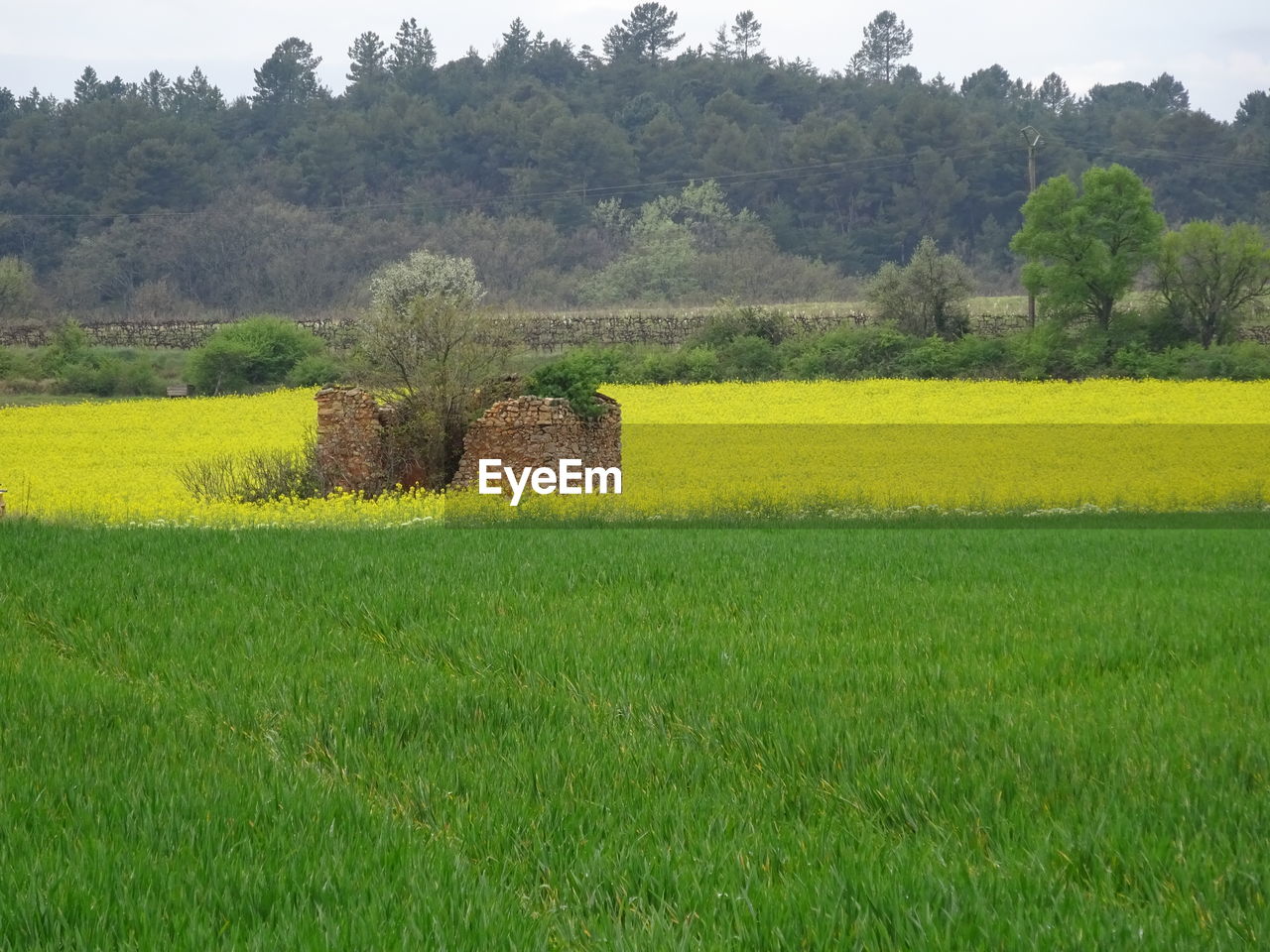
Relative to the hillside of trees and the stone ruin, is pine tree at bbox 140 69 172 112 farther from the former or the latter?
the stone ruin

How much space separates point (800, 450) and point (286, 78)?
11235 cm

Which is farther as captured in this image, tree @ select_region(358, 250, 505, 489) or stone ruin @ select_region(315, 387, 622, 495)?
tree @ select_region(358, 250, 505, 489)

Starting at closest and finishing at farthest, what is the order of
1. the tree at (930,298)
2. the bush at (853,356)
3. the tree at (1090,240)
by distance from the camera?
the bush at (853,356) → the tree at (1090,240) → the tree at (930,298)

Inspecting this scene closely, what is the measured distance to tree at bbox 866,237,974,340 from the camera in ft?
189

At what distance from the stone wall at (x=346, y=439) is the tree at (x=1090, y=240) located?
1414 inches

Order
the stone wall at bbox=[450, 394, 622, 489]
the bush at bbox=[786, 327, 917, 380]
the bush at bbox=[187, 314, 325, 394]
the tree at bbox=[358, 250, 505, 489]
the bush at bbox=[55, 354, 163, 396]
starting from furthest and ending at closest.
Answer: the bush at bbox=[187, 314, 325, 394], the bush at bbox=[55, 354, 163, 396], the bush at bbox=[786, 327, 917, 380], the tree at bbox=[358, 250, 505, 489], the stone wall at bbox=[450, 394, 622, 489]

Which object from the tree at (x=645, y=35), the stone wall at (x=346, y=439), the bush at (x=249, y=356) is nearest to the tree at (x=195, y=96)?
the tree at (x=645, y=35)

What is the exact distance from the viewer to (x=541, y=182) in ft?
366

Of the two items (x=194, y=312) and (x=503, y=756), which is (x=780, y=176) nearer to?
(x=194, y=312)

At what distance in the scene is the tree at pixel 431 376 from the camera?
28.1 metres

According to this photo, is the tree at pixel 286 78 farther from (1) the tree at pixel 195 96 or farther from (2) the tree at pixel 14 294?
(2) the tree at pixel 14 294

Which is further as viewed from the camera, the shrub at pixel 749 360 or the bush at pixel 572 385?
the shrub at pixel 749 360

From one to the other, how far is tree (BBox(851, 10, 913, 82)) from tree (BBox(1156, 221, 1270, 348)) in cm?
10316

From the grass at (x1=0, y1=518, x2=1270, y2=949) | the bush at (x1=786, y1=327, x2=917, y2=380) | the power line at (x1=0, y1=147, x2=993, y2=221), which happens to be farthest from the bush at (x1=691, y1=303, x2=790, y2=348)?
the power line at (x1=0, y1=147, x2=993, y2=221)
